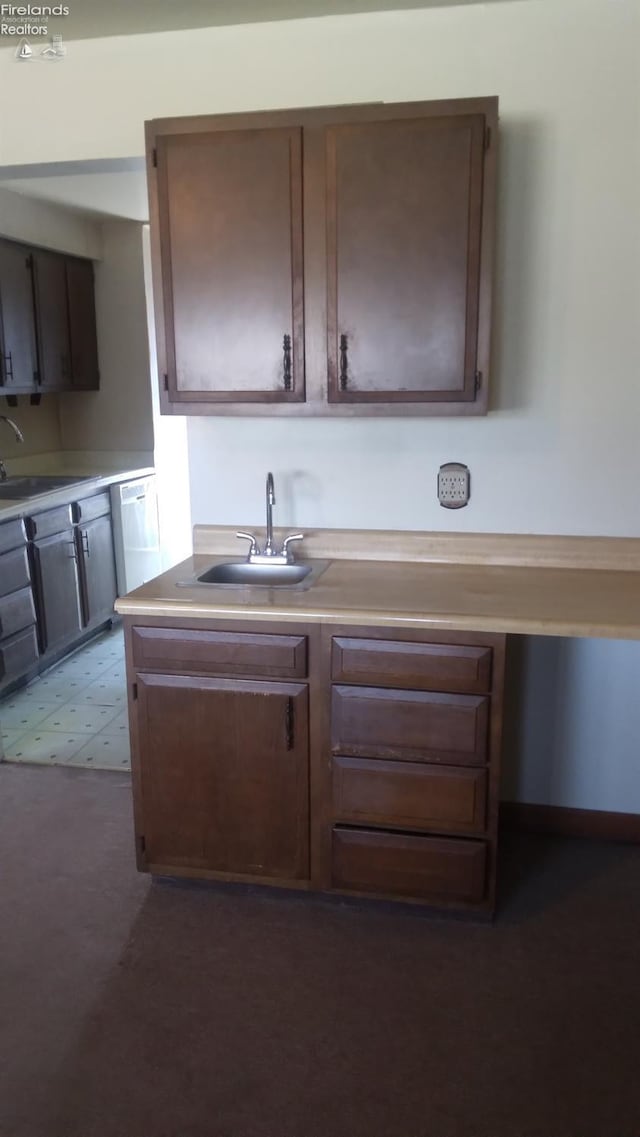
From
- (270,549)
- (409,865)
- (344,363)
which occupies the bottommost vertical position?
(409,865)

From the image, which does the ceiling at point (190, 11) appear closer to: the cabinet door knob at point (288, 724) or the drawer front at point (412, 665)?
the drawer front at point (412, 665)

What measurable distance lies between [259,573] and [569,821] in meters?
1.29

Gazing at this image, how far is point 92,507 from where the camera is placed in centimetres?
437

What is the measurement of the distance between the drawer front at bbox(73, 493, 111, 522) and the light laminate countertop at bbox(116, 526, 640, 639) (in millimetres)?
1701

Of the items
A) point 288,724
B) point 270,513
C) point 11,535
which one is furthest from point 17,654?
point 288,724

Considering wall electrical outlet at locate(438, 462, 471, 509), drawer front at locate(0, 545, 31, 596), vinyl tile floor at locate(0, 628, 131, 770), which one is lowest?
vinyl tile floor at locate(0, 628, 131, 770)

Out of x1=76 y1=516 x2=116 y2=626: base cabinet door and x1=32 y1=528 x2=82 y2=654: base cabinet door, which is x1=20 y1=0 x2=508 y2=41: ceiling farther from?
x1=76 y1=516 x2=116 y2=626: base cabinet door

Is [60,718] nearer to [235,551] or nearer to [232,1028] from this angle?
[235,551]

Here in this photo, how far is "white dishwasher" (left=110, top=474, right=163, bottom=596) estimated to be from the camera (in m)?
4.64

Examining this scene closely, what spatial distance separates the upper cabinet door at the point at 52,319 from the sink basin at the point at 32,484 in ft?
1.61

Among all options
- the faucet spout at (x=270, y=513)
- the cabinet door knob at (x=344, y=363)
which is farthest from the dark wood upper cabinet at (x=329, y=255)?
the faucet spout at (x=270, y=513)

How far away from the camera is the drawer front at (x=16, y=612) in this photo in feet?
11.8

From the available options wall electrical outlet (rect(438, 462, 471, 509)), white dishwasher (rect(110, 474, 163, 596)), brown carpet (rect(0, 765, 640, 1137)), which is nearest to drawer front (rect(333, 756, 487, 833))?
→ brown carpet (rect(0, 765, 640, 1137))

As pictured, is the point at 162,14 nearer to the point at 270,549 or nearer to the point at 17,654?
the point at 270,549
